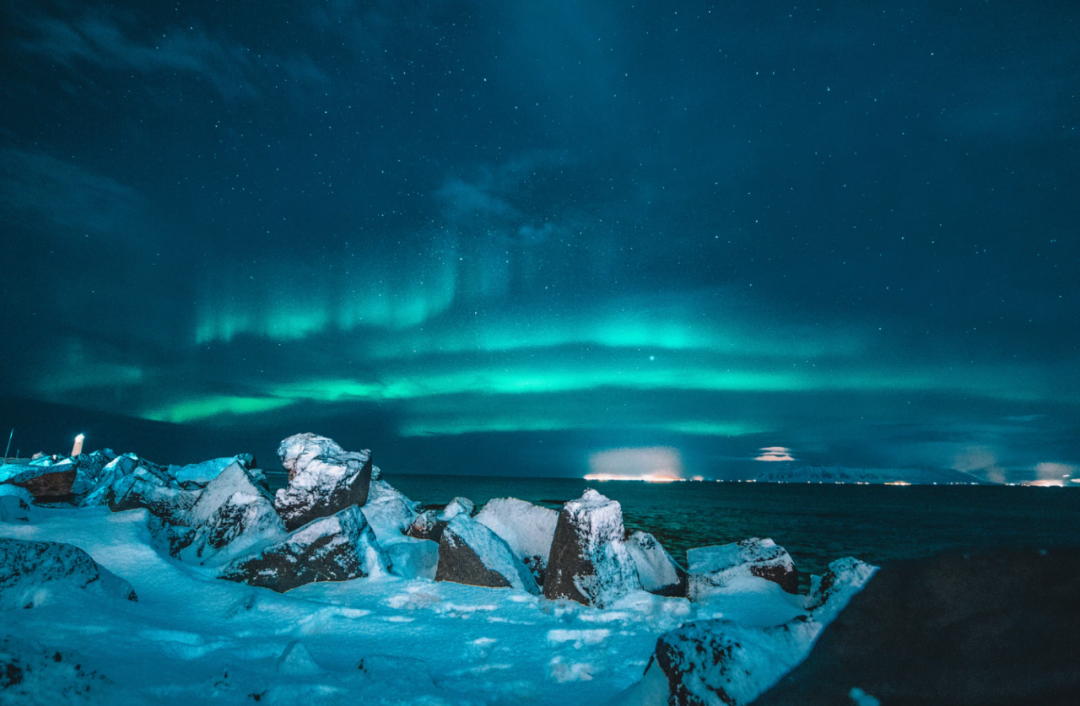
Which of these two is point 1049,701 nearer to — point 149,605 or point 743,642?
point 743,642

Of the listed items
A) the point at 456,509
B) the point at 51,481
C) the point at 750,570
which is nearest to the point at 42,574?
the point at 456,509

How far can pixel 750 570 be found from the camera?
20.3 feet

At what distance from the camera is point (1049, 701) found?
163 cm

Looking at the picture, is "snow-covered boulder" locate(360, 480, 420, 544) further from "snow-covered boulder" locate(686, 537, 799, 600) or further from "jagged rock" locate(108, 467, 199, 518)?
"snow-covered boulder" locate(686, 537, 799, 600)

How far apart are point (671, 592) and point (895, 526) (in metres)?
42.1

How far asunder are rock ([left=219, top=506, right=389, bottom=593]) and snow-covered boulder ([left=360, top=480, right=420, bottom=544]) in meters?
1.52

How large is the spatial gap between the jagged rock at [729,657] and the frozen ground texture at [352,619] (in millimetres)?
11

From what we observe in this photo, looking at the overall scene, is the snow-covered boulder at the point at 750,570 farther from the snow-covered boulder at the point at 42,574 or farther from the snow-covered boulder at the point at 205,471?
the snow-covered boulder at the point at 205,471

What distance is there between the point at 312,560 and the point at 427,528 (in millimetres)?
2508

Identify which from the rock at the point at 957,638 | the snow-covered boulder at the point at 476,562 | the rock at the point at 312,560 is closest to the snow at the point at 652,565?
the snow-covered boulder at the point at 476,562

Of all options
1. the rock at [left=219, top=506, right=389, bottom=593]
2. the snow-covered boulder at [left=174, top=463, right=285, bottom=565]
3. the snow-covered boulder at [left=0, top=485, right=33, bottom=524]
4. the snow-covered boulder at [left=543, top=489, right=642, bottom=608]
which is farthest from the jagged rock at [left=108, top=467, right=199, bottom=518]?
the snow-covered boulder at [left=543, top=489, right=642, bottom=608]

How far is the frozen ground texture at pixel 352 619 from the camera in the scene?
267cm

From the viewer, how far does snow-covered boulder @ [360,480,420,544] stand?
8.33 meters

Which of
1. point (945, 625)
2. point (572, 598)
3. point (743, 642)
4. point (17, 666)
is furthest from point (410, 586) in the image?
point (945, 625)
